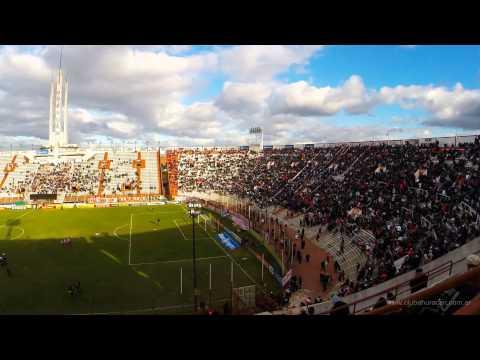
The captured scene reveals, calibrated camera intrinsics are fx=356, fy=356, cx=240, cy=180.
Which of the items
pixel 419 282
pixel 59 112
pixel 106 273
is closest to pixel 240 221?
pixel 106 273

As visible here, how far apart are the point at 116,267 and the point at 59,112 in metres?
60.2

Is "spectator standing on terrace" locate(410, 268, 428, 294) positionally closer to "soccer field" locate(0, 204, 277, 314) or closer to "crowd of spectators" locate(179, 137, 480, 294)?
"crowd of spectators" locate(179, 137, 480, 294)

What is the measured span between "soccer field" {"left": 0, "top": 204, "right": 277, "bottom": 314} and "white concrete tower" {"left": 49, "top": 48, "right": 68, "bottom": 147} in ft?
134

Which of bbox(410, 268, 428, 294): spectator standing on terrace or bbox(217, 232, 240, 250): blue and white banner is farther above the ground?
bbox(410, 268, 428, 294): spectator standing on terrace

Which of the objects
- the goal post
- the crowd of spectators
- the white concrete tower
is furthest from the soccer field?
the white concrete tower

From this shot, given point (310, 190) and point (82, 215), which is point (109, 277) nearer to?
point (310, 190)

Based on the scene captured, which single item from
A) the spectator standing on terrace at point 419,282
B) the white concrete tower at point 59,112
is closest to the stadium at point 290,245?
the spectator standing on terrace at point 419,282

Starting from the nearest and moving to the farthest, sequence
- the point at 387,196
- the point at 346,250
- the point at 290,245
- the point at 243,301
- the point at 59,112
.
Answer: the point at 243,301, the point at 346,250, the point at 387,196, the point at 290,245, the point at 59,112

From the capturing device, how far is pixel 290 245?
2142cm

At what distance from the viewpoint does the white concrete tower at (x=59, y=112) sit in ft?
226

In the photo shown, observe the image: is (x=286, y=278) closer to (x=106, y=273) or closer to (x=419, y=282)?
(x=419, y=282)

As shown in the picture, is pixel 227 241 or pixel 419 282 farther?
pixel 227 241

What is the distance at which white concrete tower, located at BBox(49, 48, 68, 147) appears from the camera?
69000 millimetres

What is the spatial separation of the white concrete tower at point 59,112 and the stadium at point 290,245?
30132 millimetres
